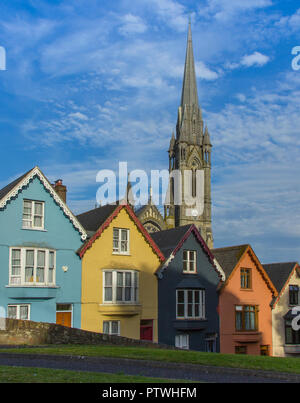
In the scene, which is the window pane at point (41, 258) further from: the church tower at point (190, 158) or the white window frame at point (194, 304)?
the church tower at point (190, 158)

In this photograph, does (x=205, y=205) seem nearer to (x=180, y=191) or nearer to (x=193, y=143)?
(x=180, y=191)

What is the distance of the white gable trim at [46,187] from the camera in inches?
1246

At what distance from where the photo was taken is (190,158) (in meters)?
130

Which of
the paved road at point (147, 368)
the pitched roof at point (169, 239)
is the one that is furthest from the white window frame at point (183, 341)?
the paved road at point (147, 368)

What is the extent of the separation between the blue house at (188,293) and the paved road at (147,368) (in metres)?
17.3

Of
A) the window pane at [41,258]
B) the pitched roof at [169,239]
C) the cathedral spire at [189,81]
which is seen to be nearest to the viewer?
the window pane at [41,258]

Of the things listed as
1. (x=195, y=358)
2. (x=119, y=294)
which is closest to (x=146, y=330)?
(x=119, y=294)

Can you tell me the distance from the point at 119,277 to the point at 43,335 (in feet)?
32.9

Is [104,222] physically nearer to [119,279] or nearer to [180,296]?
[119,279]

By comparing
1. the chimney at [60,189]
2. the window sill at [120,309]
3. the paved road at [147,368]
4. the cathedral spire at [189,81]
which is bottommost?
the paved road at [147,368]

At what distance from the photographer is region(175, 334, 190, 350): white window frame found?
37375 mm

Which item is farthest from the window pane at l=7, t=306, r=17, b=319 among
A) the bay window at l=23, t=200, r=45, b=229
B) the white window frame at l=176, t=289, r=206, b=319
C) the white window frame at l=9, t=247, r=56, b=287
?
the white window frame at l=176, t=289, r=206, b=319

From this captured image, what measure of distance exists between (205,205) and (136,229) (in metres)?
90.7

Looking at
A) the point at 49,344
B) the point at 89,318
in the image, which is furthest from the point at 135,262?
the point at 49,344
